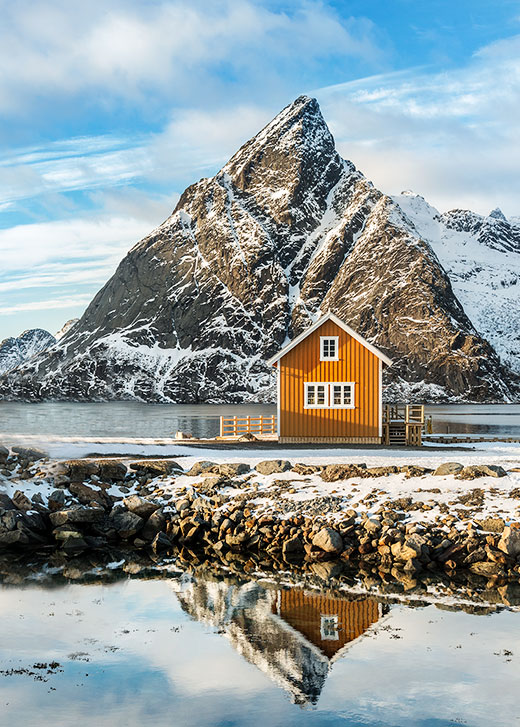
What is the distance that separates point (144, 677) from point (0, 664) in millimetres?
3246

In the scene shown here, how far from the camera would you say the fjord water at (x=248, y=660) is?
13109 millimetres

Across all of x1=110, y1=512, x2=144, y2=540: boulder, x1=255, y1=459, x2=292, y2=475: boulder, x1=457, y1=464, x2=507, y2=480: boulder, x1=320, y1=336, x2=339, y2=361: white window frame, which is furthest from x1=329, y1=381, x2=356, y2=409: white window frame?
x1=110, y1=512, x2=144, y2=540: boulder

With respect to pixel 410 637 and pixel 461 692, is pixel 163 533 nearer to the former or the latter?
pixel 410 637

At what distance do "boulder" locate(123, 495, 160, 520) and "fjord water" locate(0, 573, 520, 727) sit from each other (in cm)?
783

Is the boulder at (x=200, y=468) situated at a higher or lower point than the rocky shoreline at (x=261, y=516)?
higher

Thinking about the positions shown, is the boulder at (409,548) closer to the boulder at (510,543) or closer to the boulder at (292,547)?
the boulder at (510,543)

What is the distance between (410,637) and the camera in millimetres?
16969

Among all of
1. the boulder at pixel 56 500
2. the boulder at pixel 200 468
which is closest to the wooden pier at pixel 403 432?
the boulder at pixel 200 468

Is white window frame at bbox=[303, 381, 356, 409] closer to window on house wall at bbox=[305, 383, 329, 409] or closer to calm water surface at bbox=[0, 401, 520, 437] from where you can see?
window on house wall at bbox=[305, 383, 329, 409]

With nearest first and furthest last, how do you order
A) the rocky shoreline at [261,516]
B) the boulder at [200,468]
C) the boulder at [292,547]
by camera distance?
the rocky shoreline at [261,516] → the boulder at [292,547] → the boulder at [200,468]

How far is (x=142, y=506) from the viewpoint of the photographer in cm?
2905

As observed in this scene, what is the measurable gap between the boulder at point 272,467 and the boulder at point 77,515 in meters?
7.01

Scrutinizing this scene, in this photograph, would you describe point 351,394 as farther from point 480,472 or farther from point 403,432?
point 480,472

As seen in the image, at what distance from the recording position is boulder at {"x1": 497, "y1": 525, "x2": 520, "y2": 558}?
23.2m
